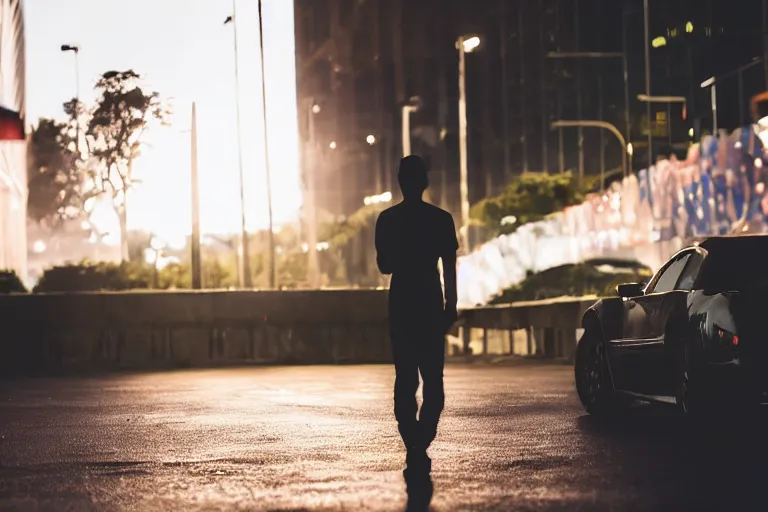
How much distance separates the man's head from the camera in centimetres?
949

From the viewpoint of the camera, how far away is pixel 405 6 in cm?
12388

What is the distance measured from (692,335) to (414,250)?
231 centimetres

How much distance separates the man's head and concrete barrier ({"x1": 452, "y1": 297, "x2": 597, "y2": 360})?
18.1 metres

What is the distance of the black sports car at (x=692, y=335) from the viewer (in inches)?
400

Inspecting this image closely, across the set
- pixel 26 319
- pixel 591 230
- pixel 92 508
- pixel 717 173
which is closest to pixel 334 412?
pixel 92 508

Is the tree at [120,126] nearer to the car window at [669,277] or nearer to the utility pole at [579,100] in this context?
the utility pole at [579,100]

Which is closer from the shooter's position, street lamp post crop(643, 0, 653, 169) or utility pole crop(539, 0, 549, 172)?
street lamp post crop(643, 0, 653, 169)

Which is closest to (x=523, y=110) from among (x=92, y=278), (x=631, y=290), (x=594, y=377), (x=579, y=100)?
(x=579, y=100)

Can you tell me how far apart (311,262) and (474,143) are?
38.4m

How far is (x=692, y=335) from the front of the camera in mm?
10555

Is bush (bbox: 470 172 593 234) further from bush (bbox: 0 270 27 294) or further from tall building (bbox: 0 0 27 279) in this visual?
bush (bbox: 0 270 27 294)

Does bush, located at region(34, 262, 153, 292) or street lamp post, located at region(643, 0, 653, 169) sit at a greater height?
street lamp post, located at region(643, 0, 653, 169)

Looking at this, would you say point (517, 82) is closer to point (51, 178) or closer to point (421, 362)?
point (51, 178)

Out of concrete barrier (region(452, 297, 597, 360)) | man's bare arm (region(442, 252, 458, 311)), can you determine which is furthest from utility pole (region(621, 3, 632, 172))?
man's bare arm (region(442, 252, 458, 311))
